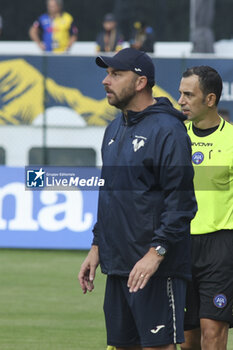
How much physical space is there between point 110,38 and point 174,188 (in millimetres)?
14060

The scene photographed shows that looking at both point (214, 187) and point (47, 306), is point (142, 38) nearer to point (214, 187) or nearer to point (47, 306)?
point (47, 306)

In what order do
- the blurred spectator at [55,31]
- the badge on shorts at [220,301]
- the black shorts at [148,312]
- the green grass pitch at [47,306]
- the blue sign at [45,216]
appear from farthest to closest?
the blurred spectator at [55,31] < the blue sign at [45,216] < the green grass pitch at [47,306] < the badge on shorts at [220,301] < the black shorts at [148,312]

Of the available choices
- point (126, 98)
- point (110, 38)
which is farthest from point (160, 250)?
point (110, 38)

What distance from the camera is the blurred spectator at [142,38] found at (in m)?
17.4

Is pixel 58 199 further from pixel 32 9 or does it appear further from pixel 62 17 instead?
pixel 32 9

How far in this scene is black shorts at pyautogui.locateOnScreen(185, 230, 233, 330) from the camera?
20.2 ft

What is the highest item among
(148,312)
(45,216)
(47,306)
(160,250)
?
(160,250)

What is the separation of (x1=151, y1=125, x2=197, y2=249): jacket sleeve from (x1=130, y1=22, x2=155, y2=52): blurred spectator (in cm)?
1244

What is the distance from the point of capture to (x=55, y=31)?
18.8 meters

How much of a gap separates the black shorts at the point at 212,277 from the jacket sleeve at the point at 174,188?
49.6 inches

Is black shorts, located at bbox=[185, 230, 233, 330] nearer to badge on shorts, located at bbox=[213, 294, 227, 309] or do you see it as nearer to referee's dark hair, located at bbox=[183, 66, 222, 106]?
badge on shorts, located at bbox=[213, 294, 227, 309]

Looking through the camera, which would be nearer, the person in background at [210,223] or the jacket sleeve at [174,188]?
the jacket sleeve at [174,188]

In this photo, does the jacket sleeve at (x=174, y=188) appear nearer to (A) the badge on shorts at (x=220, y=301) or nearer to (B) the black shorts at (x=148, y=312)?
(B) the black shorts at (x=148, y=312)

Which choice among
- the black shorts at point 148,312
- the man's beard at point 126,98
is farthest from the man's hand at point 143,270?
the man's beard at point 126,98
